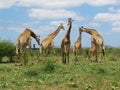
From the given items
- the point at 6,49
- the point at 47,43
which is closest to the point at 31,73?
the point at 47,43

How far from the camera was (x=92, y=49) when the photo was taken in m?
22.8

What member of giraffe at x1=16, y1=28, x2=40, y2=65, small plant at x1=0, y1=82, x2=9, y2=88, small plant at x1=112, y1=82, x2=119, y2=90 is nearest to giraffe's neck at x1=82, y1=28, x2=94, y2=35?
giraffe at x1=16, y1=28, x2=40, y2=65

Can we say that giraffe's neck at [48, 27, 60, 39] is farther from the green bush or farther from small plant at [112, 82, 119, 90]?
small plant at [112, 82, 119, 90]

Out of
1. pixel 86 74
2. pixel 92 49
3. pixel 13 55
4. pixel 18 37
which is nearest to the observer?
pixel 86 74

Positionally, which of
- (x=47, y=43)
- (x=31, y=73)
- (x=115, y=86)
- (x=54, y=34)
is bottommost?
(x=115, y=86)

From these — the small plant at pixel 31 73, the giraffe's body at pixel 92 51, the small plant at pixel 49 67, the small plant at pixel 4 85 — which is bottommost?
the small plant at pixel 4 85

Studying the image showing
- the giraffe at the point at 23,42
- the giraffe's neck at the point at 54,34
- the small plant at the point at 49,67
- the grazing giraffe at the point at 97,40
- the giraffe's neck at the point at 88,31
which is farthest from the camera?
the giraffe's neck at the point at 54,34

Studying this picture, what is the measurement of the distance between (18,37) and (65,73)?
532cm

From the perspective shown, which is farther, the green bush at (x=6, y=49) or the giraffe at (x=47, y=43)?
the green bush at (x=6, y=49)

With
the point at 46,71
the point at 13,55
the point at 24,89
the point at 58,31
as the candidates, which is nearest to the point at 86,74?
the point at 46,71

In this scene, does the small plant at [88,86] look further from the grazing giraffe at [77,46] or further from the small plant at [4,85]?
the grazing giraffe at [77,46]

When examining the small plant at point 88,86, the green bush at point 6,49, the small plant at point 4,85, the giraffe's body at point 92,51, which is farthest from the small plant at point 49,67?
the green bush at point 6,49

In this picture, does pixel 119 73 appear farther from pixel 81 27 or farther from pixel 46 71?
pixel 81 27

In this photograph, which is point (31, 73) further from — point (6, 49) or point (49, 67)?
point (6, 49)
